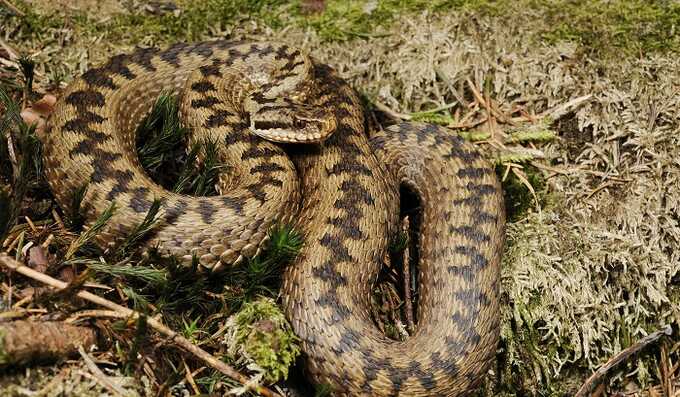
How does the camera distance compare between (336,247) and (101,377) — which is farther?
(336,247)

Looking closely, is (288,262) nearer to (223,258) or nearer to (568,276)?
(223,258)

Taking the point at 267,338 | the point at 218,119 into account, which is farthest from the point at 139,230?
the point at 218,119

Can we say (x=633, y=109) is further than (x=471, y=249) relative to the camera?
Yes

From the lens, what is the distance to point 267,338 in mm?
4391

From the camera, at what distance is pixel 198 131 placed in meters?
5.58

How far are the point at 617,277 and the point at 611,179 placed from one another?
32.9 inches

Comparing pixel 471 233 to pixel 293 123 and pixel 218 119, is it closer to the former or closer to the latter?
pixel 293 123

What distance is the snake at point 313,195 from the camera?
4.70 m

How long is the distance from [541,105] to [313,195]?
229 cm

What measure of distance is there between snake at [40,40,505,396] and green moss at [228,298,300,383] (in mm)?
132

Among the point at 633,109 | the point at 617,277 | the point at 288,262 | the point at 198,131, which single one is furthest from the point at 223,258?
the point at 633,109

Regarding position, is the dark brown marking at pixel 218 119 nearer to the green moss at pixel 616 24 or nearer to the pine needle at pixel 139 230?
the pine needle at pixel 139 230

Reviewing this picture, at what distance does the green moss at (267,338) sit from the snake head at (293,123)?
5.12 feet

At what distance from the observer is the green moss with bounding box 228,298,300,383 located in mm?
4340
